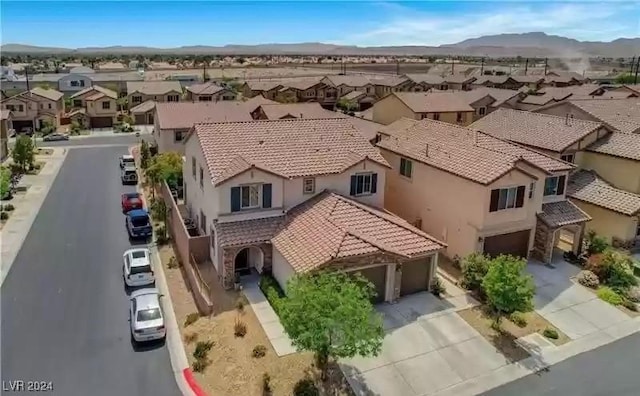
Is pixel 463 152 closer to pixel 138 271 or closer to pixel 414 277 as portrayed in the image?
pixel 414 277

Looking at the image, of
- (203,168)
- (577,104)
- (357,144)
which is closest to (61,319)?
(203,168)

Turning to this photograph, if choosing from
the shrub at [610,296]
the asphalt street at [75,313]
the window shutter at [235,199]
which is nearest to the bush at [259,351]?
the asphalt street at [75,313]

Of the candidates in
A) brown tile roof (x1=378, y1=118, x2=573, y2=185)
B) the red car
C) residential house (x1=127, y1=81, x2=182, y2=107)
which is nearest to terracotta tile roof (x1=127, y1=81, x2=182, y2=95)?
residential house (x1=127, y1=81, x2=182, y2=107)

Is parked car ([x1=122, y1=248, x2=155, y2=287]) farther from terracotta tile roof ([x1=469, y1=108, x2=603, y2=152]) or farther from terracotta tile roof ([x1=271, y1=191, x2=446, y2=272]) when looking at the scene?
terracotta tile roof ([x1=469, y1=108, x2=603, y2=152])

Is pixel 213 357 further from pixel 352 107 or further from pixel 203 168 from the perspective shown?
pixel 352 107

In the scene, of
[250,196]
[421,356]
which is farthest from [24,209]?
[421,356]

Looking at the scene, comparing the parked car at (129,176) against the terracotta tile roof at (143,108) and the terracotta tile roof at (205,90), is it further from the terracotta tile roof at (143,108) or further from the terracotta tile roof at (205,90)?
the terracotta tile roof at (205,90)
